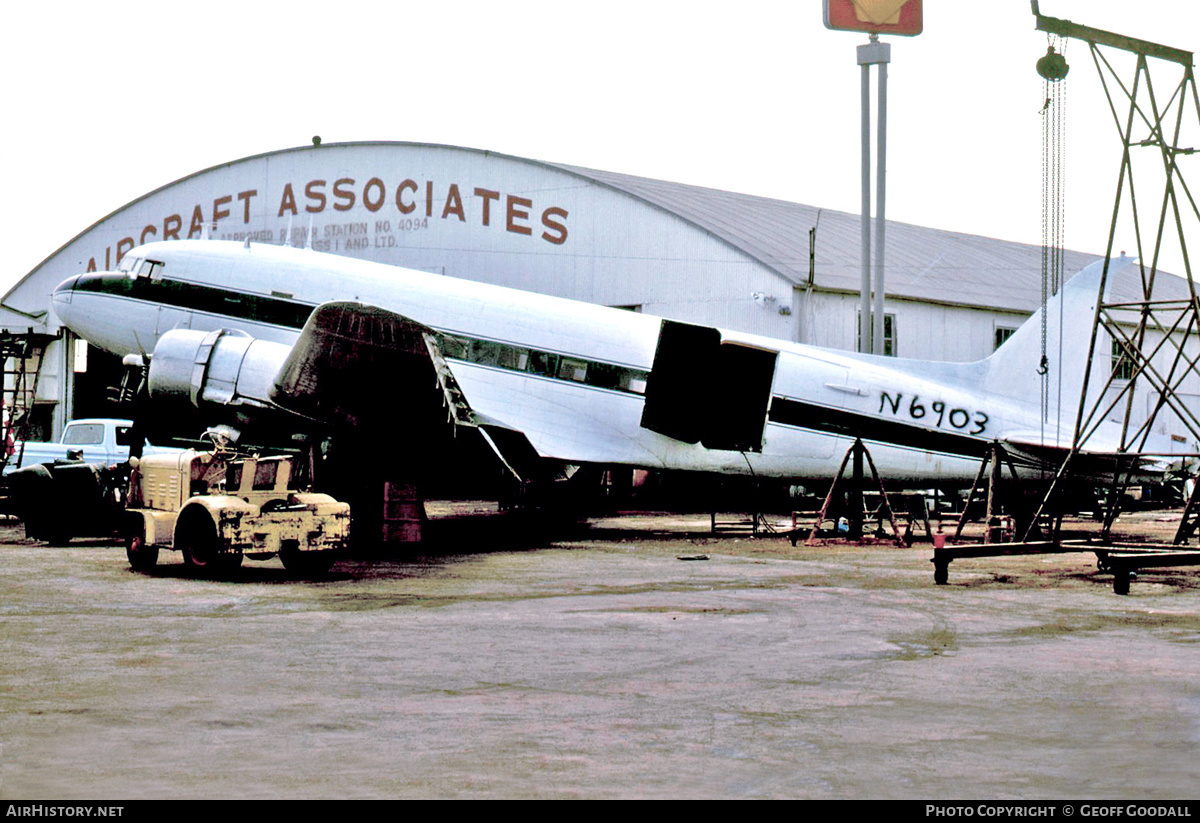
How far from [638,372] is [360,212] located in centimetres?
1942

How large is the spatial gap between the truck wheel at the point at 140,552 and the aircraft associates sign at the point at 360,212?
21393 millimetres

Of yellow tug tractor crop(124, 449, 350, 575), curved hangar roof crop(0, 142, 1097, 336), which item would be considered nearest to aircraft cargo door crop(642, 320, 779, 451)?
yellow tug tractor crop(124, 449, 350, 575)

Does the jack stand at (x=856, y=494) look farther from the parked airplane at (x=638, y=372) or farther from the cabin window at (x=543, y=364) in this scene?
the cabin window at (x=543, y=364)

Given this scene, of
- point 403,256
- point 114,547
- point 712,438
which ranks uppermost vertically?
point 403,256

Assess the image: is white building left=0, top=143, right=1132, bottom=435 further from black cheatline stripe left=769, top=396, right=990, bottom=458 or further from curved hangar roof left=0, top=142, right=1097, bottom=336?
black cheatline stripe left=769, top=396, right=990, bottom=458

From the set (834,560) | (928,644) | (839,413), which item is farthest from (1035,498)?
(928,644)

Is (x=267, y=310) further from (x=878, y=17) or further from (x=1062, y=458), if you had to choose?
(x=878, y=17)

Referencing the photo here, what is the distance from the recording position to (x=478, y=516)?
29781mm

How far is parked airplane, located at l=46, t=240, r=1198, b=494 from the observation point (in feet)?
73.7

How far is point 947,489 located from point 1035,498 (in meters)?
2.22

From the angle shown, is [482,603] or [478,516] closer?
[482,603]

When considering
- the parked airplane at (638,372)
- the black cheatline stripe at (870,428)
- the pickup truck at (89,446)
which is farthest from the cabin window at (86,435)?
the black cheatline stripe at (870,428)

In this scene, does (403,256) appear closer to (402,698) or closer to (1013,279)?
(1013,279)

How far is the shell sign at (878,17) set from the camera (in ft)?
97.1
